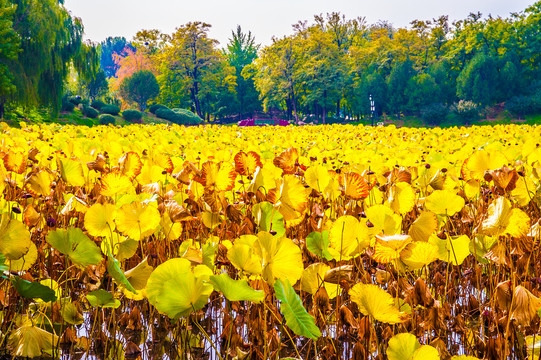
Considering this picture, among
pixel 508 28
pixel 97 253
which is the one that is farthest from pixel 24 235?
pixel 508 28

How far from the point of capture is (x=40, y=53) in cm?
1681

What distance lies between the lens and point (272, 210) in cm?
174

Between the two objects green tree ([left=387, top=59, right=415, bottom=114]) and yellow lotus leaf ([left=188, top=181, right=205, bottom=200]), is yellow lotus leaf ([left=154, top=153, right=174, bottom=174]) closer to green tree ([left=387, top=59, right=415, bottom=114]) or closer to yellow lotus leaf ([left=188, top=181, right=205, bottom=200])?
yellow lotus leaf ([left=188, top=181, right=205, bottom=200])

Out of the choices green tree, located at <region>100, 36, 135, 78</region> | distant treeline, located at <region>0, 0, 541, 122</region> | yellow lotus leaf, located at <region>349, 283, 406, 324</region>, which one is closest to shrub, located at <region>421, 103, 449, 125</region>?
distant treeline, located at <region>0, 0, 541, 122</region>

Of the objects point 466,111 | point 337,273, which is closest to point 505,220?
point 337,273

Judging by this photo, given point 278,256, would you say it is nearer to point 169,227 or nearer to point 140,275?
point 140,275

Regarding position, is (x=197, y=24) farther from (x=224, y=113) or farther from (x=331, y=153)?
(x=331, y=153)

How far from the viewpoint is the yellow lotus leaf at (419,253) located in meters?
1.25

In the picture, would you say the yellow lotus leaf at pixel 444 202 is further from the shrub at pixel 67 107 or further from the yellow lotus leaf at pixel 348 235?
the shrub at pixel 67 107

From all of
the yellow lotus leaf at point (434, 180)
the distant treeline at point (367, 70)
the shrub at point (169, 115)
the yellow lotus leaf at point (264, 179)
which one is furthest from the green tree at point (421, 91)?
the yellow lotus leaf at point (264, 179)

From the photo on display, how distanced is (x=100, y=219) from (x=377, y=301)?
101 cm

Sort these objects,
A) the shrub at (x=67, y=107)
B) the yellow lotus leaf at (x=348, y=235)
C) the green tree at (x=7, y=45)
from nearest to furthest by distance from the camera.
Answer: the yellow lotus leaf at (x=348, y=235) < the green tree at (x=7, y=45) < the shrub at (x=67, y=107)

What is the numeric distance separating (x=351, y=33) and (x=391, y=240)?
49991mm

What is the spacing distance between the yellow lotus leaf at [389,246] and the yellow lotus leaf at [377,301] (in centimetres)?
13
